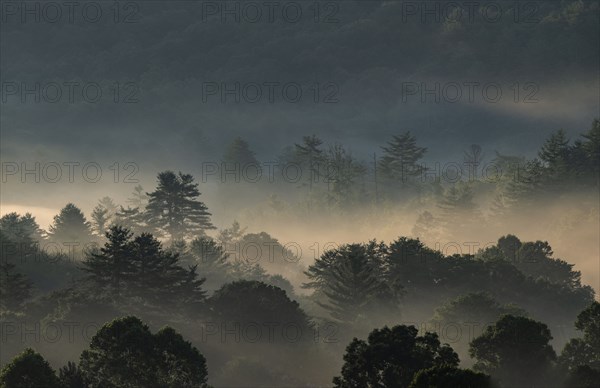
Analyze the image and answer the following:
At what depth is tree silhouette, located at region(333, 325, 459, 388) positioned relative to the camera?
160 ft

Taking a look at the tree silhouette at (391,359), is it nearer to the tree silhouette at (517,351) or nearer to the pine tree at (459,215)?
the tree silhouette at (517,351)

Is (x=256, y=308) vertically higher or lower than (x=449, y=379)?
higher

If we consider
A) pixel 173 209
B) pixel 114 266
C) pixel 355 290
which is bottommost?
pixel 355 290

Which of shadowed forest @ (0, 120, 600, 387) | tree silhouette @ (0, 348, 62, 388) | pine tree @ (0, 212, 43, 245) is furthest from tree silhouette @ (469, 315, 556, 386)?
pine tree @ (0, 212, 43, 245)

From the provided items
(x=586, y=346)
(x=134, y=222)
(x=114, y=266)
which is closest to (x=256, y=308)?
(x=114, y=266)

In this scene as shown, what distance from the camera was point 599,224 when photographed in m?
158

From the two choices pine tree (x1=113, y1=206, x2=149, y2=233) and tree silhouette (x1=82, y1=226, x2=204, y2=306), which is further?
pine tree (x1=113, y1=206, x2=149, y2=233)

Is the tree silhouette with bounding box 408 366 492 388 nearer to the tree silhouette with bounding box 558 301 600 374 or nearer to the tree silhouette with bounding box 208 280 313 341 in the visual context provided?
the tree silhouette with bounding box 558 301 600 374

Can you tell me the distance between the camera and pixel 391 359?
49031 mm

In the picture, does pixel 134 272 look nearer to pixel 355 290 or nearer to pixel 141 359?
pixel 355 290

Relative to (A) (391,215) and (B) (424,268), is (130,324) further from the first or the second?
(A) (391,215)

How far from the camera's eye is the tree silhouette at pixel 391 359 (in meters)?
48.6

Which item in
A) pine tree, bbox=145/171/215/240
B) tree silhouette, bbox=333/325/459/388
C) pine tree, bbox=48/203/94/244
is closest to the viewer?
tree silhouette, bbox=333/325/459/388

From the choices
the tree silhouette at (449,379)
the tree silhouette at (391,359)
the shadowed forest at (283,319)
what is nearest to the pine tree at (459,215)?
the shadowed forest at (283,319)
